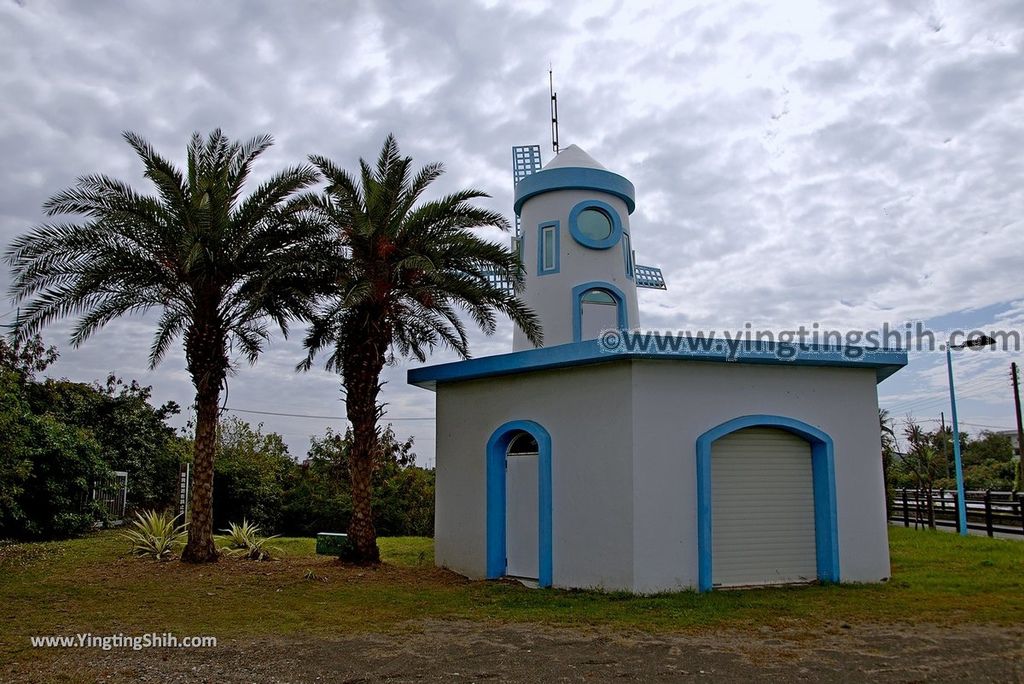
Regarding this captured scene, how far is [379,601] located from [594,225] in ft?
31.2

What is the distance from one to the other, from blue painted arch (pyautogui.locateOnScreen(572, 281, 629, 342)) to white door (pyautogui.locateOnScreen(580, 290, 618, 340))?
3 centimetres

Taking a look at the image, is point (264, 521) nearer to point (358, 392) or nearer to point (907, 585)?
point (358, 392)

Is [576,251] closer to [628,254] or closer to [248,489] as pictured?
[628,254]

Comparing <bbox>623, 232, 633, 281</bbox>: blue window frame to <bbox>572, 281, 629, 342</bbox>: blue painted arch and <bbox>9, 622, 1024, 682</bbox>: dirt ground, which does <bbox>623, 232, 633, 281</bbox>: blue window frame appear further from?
<bbox>9, 622, 1024, 682</bbox>: dirt ground

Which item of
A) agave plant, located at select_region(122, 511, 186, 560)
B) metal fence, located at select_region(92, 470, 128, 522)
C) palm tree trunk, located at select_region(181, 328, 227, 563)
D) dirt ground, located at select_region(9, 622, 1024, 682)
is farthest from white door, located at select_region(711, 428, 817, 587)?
metal fence, located at select_region(92, 470, 128, 522)

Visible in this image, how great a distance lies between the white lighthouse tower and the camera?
16141 mm

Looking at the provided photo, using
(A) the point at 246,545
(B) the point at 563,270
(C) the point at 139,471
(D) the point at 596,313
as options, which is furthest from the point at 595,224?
(C) the point at 139,471

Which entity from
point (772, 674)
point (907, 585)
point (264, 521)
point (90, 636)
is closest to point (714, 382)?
point (907, 585)

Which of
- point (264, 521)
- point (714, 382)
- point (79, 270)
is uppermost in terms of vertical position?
point (79, 270)

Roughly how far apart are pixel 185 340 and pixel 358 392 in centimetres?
340

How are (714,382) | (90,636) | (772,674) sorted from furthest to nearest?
(714,382) → (90,636) → (772,674)

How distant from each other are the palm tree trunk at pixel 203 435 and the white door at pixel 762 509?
879 centimetres

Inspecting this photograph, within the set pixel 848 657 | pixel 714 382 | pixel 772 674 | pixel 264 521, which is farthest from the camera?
pixel 264 521

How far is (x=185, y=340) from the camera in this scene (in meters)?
13.8
